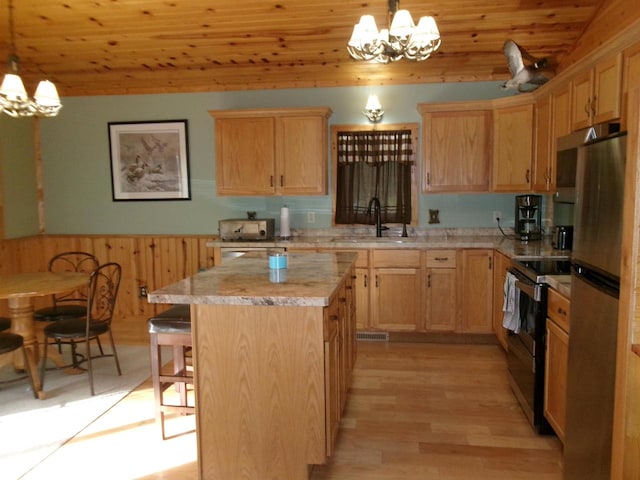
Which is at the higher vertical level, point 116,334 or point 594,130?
point 594,130

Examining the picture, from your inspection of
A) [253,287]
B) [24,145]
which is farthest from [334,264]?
[24,145]

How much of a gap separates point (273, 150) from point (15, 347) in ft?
8.70

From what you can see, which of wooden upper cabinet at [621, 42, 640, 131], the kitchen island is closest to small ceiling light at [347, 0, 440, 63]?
wooden upper cabinet at [621, 42, 640, 131]

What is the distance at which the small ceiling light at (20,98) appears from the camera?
116 inches

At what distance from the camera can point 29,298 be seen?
3477 mm

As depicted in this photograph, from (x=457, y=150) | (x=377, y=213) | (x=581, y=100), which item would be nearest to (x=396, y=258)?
(x=377, y=213)

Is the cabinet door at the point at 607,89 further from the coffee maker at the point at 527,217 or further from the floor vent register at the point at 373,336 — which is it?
the floor vent register at the point at 373,336

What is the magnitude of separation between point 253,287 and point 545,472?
1660 millimetres

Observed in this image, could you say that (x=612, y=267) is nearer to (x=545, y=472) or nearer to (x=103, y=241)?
(x=545, y=472)

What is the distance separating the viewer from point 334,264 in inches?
118

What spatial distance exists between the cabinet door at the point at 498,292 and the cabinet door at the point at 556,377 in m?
1.27

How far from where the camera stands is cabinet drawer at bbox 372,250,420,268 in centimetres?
441

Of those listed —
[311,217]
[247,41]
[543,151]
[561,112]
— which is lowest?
[311,217]

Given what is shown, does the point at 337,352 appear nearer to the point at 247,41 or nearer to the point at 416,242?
the point at 416,242
